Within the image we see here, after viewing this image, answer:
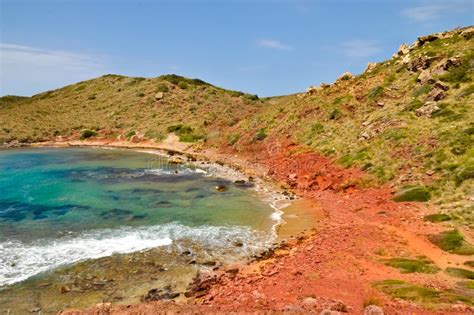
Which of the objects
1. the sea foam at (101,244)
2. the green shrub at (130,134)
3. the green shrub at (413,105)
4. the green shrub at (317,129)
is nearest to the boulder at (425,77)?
the green shrub at (413,105)

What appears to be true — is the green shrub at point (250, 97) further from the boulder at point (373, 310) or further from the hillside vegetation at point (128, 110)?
the boulder at point (373, 310)

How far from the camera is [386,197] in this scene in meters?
30.6

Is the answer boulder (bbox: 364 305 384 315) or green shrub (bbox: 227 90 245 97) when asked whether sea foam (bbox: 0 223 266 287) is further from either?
green shrub (bbox: 227 90 245 97)

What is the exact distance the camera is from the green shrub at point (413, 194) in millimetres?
28375

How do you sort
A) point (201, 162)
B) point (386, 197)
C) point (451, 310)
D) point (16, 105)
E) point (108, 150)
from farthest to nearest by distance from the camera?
point (16, 105) < point (108, 150) < point (201, 162) < point (386, 197) < point (451, 310)

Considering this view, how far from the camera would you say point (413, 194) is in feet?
95.0

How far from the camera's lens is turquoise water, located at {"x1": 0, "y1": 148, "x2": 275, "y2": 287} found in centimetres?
2409

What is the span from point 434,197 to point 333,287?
49.0 ft

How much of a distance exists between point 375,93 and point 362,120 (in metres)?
6.08

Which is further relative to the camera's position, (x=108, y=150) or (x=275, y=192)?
(x=108, y=150)

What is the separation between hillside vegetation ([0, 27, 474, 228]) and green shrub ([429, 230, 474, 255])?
2.07 metres

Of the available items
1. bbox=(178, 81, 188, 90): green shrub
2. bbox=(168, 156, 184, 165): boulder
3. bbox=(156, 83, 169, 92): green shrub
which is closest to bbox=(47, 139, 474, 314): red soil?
bbox=(168, 156, 184, 165): boulder

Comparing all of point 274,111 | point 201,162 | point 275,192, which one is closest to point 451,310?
point 275,192

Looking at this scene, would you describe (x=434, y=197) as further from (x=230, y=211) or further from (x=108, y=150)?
(x=108, y=150)
